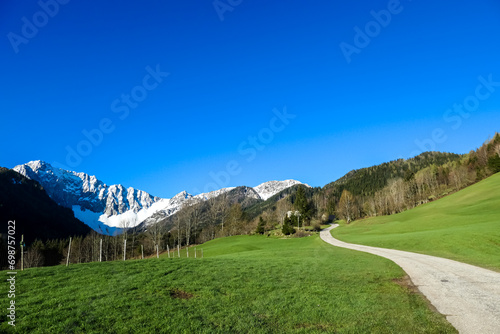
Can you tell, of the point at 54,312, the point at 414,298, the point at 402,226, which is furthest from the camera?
the point at 402,226

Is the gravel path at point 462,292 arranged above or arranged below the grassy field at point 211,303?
below

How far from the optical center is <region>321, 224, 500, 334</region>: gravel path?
880 cm

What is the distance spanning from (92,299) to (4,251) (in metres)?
107

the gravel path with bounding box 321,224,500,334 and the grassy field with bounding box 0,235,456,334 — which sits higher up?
the grassy field with bounding box 0,235,456,334

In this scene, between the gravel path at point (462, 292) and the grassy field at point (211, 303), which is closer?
the grassy field at point (211, 303)

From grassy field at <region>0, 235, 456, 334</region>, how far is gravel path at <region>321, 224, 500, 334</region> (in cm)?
74

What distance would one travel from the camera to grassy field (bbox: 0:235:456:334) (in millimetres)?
8507

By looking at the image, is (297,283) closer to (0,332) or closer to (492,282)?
(492,282)

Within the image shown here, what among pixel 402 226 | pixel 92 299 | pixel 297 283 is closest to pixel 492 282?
pixel 297 283

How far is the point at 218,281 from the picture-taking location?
1491 centimetres

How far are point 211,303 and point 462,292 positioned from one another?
1209 cm

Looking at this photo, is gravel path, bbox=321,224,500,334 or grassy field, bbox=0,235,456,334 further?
gravel path, bbox=321,224,500,334

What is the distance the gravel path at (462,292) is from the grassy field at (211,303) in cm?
74

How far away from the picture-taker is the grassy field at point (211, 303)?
27.9 ft
